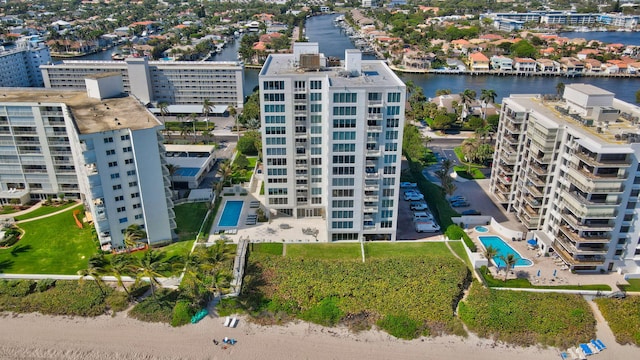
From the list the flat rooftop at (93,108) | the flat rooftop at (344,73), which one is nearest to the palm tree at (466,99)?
the flat rooftop at (344,73)

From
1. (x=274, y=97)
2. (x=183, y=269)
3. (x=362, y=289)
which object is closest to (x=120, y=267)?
(x=183, y=269)

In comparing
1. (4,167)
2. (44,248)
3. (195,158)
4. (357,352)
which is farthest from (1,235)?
(357,352)

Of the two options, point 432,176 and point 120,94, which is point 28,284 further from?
point 432,176

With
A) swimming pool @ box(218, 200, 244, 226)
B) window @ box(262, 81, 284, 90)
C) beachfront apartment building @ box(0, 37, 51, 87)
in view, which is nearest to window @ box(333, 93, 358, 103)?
window @ box(262, 81, 284, 90)

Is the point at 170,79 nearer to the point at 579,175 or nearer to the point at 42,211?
the point at 42,211

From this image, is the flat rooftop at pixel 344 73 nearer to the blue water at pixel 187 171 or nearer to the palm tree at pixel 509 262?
the palm tree at pixel 509 262

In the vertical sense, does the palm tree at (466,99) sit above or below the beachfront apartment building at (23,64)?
below

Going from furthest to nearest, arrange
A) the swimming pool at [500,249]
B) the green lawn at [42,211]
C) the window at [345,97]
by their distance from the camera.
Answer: the green lawn at [42,211]
the swimming pool at [500,249]
the window at [345,97]
